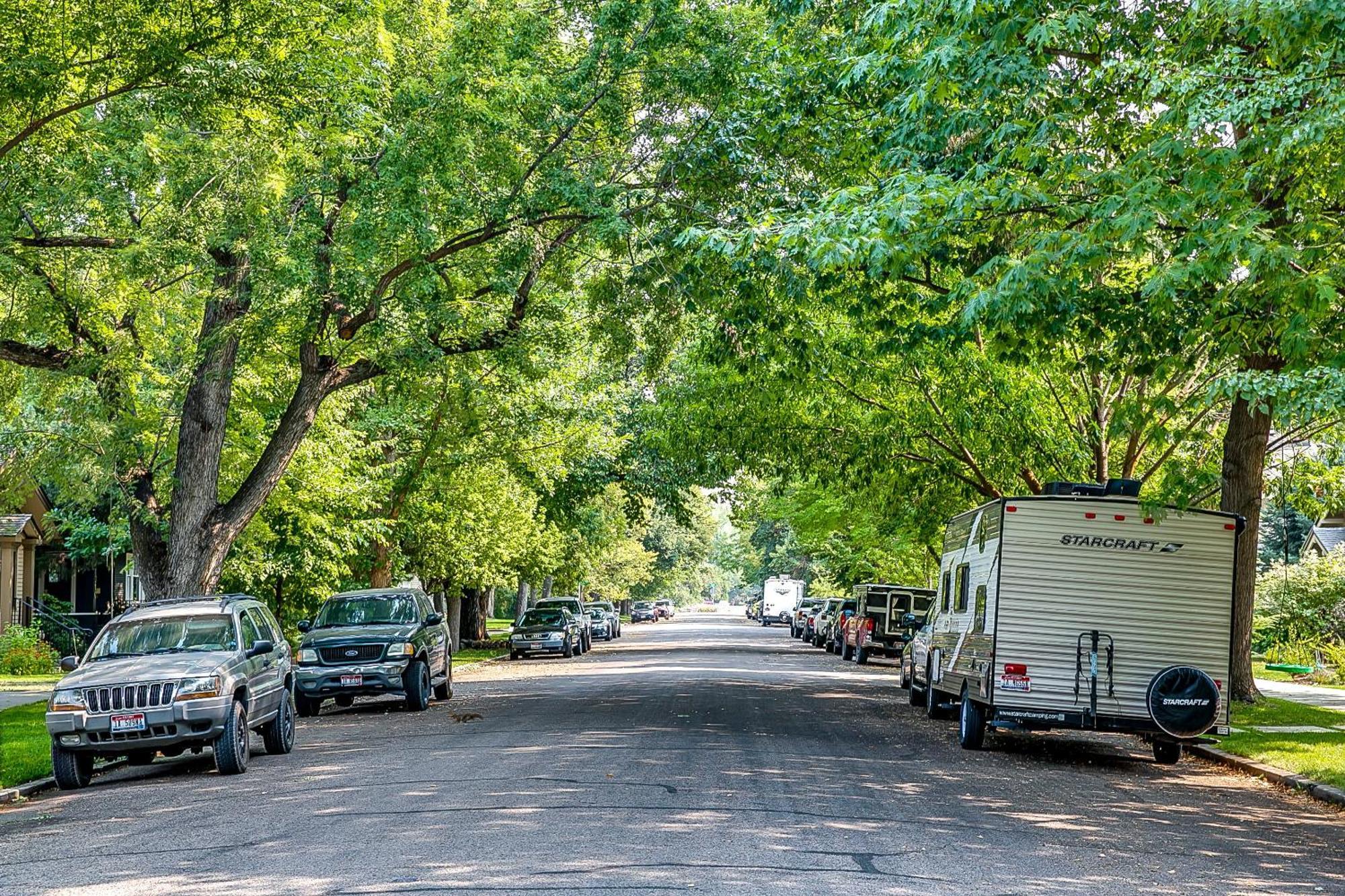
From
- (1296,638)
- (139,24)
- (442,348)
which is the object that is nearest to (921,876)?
(139,24)

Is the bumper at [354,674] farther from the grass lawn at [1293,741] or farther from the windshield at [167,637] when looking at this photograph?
the grass lawn at [1293,741]

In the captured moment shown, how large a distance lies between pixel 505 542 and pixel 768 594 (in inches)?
2165

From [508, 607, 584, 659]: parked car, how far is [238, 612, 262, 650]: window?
81.5 ft

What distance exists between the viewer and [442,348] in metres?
20.3

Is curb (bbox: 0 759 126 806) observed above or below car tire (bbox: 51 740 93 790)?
below

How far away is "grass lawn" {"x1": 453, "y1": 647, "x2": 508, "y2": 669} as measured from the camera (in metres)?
38.7

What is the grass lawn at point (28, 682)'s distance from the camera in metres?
24.9

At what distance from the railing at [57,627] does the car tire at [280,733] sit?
19.8 m

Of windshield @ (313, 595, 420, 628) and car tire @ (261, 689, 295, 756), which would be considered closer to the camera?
car tire @ (261, 689, 295, 756)

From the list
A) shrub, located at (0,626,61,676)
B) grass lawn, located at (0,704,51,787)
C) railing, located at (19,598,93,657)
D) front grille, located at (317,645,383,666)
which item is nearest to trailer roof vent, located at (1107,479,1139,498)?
front grille, located at (317,645,383,666)

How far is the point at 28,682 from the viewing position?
86.9ft

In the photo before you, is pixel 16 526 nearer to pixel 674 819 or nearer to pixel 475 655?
pixel 475 655

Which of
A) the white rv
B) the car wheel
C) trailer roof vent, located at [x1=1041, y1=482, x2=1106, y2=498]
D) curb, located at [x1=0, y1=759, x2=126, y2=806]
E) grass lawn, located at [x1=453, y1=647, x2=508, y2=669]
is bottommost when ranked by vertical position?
the white rv

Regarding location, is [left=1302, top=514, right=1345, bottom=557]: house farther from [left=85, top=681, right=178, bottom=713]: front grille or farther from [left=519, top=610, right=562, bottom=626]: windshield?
[left=85, top=681, right=178, bottom=713]: front grille
